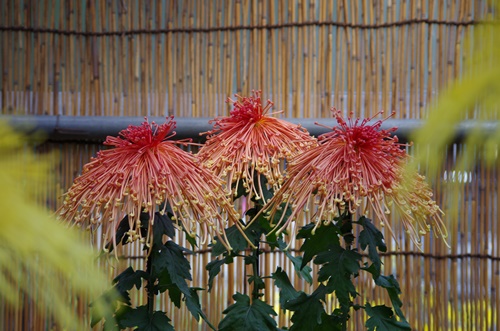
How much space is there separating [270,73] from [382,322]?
1181mm

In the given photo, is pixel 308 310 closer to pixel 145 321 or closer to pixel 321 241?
pixel 321 241

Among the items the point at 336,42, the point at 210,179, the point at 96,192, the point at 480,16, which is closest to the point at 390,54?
the point at 336,42

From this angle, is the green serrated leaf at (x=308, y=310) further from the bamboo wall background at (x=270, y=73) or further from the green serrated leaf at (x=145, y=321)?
the bamboo wall background at (x=270, y=73)

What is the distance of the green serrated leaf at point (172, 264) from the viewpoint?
50.1 inches

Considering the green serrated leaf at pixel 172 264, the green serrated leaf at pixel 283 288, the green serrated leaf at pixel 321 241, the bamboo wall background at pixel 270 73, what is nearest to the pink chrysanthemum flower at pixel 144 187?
the green serrated leaf at pixel 172 264

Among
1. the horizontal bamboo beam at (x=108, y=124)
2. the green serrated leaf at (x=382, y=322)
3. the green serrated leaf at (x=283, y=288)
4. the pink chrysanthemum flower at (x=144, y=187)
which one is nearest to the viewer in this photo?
the pink chrysanthemum flower at (x=144, y=187)

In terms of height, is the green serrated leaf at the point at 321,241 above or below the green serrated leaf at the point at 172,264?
above

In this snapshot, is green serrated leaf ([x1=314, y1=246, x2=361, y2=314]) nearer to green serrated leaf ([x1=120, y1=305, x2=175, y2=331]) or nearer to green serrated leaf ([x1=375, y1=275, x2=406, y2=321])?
green serrated leaf ([x1=375, y1=275, x2=406, y2=321])

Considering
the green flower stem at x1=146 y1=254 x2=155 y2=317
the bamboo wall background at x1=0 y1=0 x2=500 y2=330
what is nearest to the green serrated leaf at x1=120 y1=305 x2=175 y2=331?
the green flower stem at x1=146 y1=254 x2=155 y2=317

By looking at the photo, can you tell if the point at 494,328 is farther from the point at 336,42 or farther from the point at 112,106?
the point at 112,106

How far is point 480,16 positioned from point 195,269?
4.24 feet

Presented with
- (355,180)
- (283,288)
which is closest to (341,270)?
(355,180)

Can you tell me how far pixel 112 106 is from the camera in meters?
2.33

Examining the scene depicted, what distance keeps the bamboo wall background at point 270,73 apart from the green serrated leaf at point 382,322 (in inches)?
36.8
